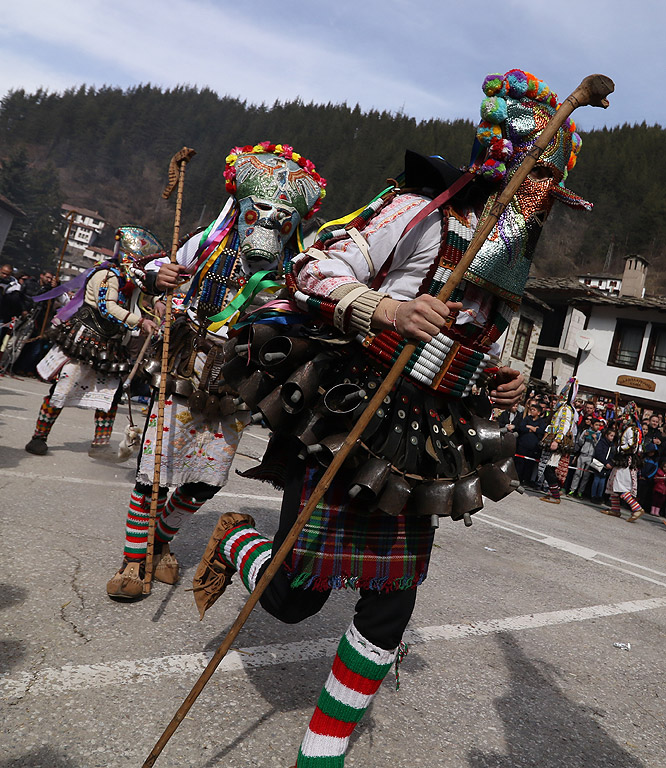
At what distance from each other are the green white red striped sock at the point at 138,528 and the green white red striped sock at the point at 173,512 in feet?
0.38

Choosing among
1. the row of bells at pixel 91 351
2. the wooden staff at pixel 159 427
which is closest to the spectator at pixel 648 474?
the row of bells at pixel 91 351

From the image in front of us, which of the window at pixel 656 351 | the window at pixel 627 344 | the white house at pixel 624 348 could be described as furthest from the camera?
the window at pixel 627 344

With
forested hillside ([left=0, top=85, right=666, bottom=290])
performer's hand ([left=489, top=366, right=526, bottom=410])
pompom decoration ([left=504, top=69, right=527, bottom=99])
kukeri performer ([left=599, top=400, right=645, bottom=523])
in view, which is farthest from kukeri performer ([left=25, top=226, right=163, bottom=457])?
forested hillside ([left=0, top=85, right=666, bottom=290])

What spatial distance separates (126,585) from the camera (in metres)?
3.09

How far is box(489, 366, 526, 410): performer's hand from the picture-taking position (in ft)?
7.72

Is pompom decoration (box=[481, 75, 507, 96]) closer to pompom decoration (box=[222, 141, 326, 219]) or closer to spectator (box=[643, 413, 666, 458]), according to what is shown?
pompom decoration (box=[222, 141, 326, 219])

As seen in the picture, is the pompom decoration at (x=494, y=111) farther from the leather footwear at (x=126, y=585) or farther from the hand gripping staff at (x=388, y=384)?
the leather footwear at (x=126, y=585)

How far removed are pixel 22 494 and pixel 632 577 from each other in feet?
18.5

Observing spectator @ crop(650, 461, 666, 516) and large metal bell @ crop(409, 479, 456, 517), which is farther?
spectator @ crop(650, 461, 666, 516)

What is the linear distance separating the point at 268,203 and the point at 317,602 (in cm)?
225

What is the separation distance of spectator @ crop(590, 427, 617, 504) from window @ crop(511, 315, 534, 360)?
63.1 feet

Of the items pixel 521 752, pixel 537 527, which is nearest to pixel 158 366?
pixel 521 752

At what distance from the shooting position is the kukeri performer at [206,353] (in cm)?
331

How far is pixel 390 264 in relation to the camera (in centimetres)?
219
